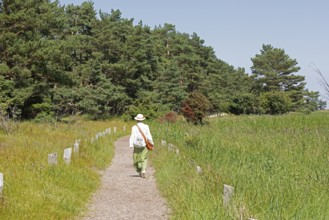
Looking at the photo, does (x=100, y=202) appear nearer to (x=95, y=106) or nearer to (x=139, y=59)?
(x=95, y=106)

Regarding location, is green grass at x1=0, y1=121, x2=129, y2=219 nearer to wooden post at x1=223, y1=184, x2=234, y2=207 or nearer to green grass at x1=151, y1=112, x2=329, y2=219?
green grass at x1=151, y1=112, x2=329, y2=219

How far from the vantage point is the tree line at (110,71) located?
3331cm

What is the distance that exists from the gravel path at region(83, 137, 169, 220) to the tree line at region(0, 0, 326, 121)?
4.31 meters

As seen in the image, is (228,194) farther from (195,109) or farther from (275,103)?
(275,103)

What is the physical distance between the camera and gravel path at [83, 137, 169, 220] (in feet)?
24.1

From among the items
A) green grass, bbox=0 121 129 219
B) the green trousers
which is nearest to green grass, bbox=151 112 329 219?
the green trousers

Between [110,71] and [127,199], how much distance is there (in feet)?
153

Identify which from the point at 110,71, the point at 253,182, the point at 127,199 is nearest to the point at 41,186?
the point at 127,199

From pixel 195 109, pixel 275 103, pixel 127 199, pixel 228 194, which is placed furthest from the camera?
pixel 275 103

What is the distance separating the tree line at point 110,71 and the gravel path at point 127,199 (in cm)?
431

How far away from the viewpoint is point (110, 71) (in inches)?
2132

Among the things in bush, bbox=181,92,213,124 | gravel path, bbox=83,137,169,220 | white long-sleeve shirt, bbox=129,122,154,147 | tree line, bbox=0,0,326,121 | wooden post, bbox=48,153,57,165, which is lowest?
gravel path, bbox=83,137,169,220

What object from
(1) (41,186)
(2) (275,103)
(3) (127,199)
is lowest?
(3) (127,199)

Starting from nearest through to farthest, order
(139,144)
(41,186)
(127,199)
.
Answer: (41,186) < (127,199) < (139,144)
